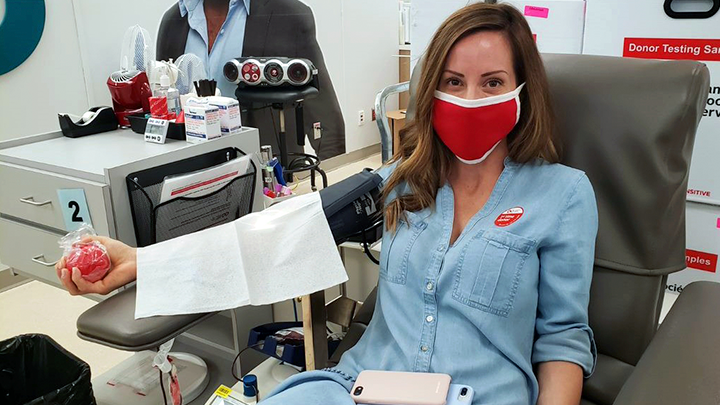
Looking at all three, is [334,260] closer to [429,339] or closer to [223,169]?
[429,339]

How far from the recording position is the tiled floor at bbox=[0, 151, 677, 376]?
212 centimetres

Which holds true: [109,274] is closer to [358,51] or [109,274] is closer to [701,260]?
[701,260]

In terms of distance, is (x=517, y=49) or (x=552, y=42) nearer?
(x=517, y=49)

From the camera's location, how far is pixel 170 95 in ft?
5.48

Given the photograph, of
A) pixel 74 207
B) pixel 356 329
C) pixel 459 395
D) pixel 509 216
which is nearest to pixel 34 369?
pixel 74 207

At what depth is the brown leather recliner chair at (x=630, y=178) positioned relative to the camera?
1.05 meters

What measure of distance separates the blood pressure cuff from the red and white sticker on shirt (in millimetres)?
271

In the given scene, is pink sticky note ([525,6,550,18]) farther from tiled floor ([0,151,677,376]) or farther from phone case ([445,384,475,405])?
tiled floor ([0,151,677,376])

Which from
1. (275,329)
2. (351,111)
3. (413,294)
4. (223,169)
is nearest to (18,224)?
(223,169)

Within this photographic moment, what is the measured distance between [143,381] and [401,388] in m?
1.03

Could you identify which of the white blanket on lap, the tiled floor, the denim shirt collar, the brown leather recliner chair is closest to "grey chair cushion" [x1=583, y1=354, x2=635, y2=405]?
the brown leather recliner chair

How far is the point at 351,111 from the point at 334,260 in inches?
127

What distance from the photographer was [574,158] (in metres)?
1.15

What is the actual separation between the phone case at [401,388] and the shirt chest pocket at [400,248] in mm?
184
